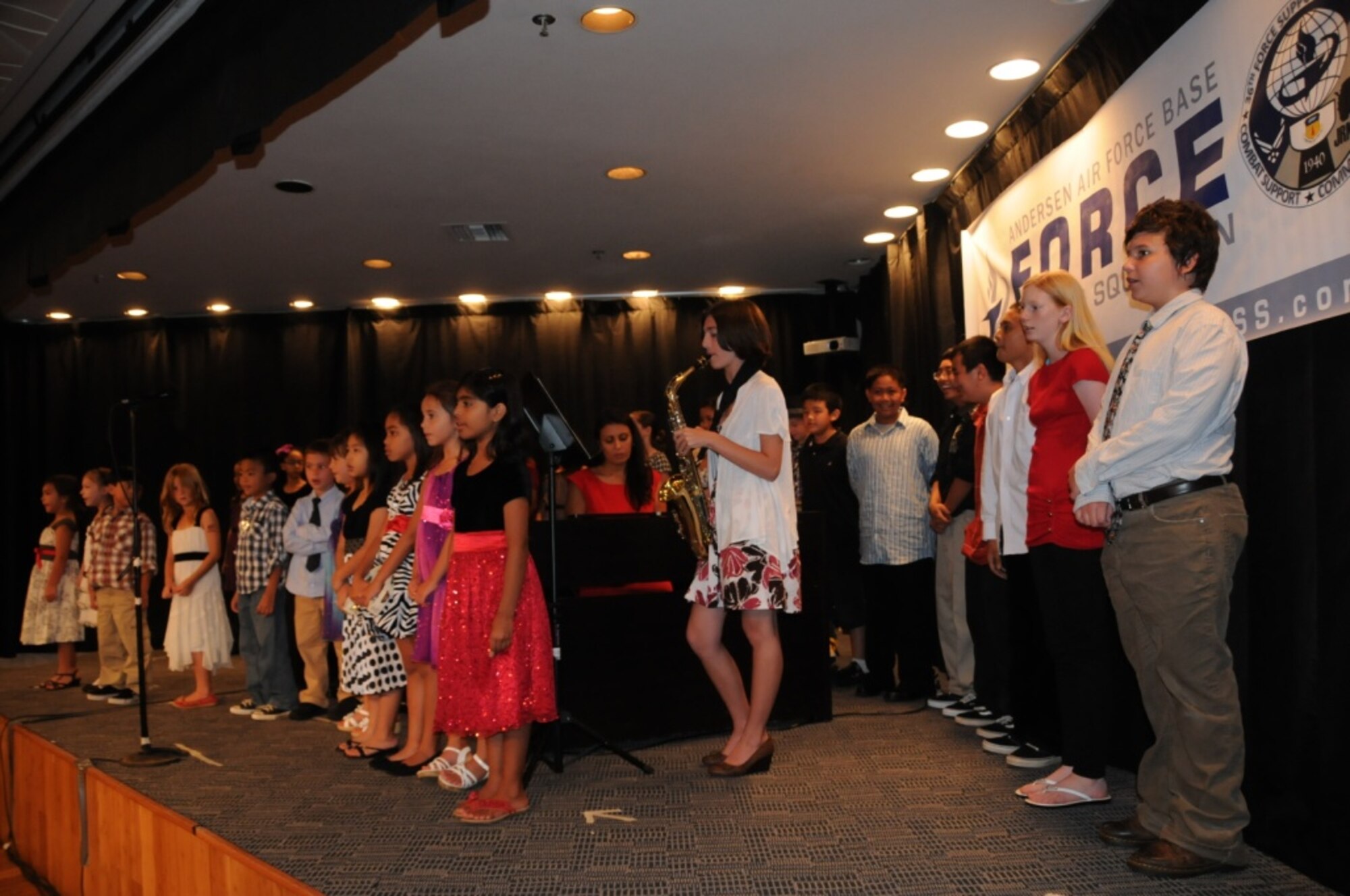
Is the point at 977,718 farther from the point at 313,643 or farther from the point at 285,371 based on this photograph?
the point at 285,371

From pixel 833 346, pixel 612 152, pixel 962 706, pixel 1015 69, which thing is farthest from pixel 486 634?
pixel 833 346

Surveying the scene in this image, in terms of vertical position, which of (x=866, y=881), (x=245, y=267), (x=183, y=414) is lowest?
(x=866, y=881)

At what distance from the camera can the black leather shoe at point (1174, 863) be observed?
253cm

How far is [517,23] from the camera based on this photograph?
365 cm

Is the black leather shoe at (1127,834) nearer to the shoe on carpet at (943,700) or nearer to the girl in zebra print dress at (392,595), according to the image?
the shoe on carpet at (943,700)

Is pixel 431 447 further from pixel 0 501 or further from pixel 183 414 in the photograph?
pixel 0 501

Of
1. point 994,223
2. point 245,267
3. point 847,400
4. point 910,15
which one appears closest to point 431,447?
point 910,15

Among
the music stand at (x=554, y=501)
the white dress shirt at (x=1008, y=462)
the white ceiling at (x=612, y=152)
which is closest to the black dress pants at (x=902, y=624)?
the white dress shirt at (x=1008, y=462)

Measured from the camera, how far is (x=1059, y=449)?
124 inches

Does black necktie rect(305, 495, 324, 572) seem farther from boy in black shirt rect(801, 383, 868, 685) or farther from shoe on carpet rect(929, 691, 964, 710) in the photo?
shoe on carpet rect(929, 691, 964, 710)

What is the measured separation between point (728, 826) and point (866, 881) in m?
0.56

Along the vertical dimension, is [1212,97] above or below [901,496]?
above

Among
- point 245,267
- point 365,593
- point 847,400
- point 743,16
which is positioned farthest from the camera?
point 847,400

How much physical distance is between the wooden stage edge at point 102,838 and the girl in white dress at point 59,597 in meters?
2.20
